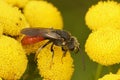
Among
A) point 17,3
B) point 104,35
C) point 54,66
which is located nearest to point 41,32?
point 54,66

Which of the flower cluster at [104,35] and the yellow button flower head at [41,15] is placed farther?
the yellow button flower head at [41,15]

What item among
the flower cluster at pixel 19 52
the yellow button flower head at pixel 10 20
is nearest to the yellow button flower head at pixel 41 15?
the flower cluster at pixel 19 52

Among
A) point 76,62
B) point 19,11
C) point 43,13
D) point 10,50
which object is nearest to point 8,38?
point 10,50

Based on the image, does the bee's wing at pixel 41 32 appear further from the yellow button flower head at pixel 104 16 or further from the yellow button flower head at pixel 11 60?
the yellow button flower head at pixel 104 16

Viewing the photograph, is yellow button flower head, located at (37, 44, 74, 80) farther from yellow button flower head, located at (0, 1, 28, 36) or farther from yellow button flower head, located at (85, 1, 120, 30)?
yellow button flower head, located at (85, 1, 120, 30)

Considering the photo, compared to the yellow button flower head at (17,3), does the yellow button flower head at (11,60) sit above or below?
below

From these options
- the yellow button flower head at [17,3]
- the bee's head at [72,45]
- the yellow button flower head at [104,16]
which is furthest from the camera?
the yellow button flower head at [17,3]

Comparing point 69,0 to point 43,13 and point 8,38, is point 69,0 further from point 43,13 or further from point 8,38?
point 8,38
